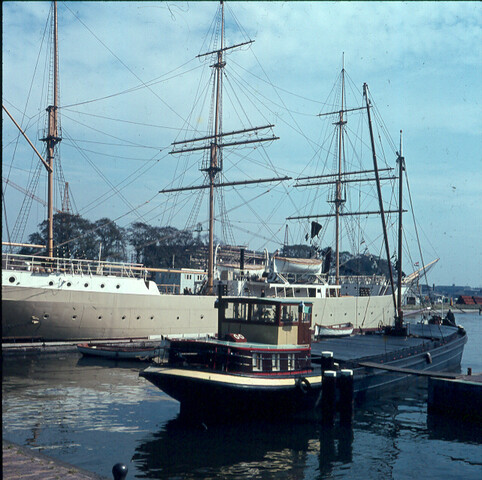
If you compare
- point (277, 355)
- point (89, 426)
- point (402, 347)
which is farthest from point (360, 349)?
point (89, 426)

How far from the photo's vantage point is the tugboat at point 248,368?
15.8 metres

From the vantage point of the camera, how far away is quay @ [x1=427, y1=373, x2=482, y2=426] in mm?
18094

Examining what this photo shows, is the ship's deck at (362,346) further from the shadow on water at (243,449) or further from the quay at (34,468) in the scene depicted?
the quay at (34,468)

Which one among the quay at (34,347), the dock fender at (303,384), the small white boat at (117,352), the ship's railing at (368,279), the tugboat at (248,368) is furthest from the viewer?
the ship's railing at (368,279)

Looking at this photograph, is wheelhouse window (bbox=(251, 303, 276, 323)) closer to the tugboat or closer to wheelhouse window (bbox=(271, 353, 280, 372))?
the tugboat

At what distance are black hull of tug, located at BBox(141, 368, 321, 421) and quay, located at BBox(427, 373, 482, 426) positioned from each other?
204 inches

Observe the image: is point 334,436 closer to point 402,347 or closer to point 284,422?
point 284,422

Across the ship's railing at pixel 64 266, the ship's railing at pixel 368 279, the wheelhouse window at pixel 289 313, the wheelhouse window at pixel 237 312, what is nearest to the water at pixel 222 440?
the wheelhouse window at pixel 289 313

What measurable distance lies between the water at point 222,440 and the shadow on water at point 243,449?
0.08 ft

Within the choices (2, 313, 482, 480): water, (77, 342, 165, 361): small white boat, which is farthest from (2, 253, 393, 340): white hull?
(2, 313, 482, 480): water

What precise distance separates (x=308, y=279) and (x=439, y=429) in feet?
107

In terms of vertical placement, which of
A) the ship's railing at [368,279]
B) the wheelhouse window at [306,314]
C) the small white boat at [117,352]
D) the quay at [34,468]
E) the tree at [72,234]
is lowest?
the small white boat at [117,352]

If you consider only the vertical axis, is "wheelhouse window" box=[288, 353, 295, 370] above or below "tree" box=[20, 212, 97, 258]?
below

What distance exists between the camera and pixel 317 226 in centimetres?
5266
